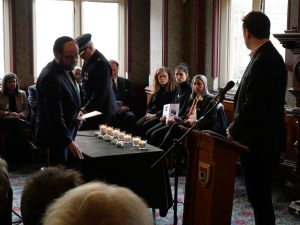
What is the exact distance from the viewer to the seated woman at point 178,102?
550 centimetres

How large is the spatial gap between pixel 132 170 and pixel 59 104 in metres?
0.70

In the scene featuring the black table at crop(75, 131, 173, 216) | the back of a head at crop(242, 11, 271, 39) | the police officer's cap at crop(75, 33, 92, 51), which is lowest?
the black table at crop(75, 131, 173, 216)

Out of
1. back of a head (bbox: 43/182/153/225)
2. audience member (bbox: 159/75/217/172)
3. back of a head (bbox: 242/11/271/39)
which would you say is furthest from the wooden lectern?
audience member (bbox: 159/75/217/172)

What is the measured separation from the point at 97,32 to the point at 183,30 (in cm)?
136

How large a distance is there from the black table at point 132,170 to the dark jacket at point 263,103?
2.56 ft

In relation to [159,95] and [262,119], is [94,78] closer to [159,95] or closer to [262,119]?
[159,95]

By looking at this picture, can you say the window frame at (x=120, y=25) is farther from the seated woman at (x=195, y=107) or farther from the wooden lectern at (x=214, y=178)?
the wooden lectern at (x=214, y=178)

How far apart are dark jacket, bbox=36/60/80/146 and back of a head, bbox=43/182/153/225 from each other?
194cm

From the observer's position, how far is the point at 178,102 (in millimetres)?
5660

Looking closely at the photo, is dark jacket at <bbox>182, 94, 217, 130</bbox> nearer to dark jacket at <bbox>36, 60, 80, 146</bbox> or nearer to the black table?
the black table

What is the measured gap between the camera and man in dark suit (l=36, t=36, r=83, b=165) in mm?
2914

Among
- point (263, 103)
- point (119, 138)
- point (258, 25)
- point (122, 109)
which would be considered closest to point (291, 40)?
point (258, 25)

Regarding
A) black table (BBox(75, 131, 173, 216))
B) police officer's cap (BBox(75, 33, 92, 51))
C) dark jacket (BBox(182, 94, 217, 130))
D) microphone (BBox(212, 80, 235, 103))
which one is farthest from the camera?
dark jacket (BBox(182, 94, 217, 130))

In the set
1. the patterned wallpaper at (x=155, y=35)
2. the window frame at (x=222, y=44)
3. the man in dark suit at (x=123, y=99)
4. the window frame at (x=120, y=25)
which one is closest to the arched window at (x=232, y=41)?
the window frame at (x=222, y=44)
